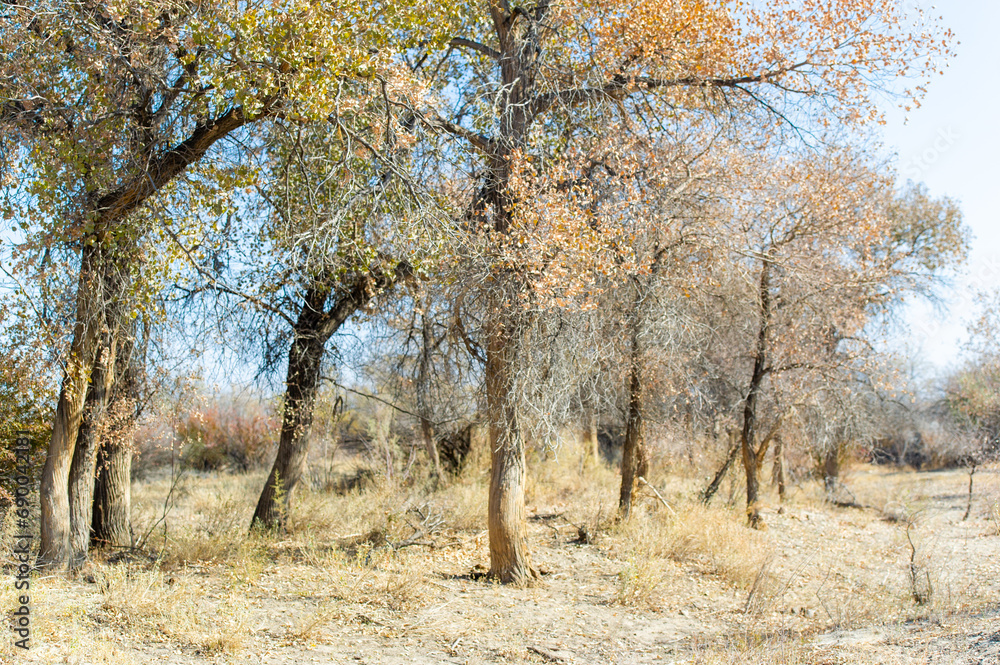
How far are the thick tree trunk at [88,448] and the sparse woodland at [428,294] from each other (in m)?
0.04

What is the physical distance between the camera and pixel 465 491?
13.2 meters

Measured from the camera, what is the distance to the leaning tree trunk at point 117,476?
9.34 meters

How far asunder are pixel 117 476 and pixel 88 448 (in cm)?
113

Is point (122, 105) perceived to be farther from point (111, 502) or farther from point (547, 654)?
point (547, 654)

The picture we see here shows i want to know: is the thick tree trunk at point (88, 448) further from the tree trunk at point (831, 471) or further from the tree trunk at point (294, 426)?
the tree trunk at point (831, 471)

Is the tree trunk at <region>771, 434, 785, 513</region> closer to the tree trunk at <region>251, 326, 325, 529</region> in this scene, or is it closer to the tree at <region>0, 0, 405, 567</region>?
the tree trunk at <region>251, 326, 325, 529</region>

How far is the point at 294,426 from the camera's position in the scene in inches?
436

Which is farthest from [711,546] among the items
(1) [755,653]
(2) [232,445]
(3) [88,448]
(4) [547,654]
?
(2) [232,445]

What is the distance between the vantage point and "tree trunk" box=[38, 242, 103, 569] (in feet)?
26.7

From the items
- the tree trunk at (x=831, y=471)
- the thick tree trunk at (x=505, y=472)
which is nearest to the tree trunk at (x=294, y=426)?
the thick tree trunk at (x=505, y=472)

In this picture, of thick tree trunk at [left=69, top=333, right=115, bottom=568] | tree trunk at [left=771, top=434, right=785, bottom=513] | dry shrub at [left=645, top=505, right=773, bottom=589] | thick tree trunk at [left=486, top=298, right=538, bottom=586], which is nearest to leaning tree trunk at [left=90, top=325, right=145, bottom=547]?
thick tree trunk at [left=69, top=333, right=115, bottom=568]

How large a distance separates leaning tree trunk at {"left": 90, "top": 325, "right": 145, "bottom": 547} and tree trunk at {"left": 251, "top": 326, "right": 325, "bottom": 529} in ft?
5.96

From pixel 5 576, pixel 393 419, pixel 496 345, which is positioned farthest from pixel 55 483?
pixel 393 419

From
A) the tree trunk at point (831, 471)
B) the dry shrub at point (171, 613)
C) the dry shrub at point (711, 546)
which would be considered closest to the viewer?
the dry shrub at point (171, 613)
